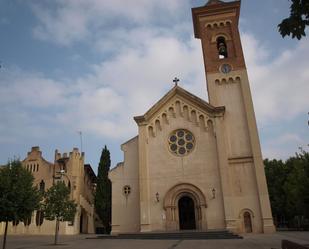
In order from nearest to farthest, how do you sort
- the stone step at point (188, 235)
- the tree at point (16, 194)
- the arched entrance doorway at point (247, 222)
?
the tree at point (16, 194) < the stone step at point (188, 235) < the arched entrance doorway at point (247, 222)

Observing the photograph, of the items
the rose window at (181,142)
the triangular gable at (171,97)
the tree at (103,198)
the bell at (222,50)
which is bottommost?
the tree at (103,198)

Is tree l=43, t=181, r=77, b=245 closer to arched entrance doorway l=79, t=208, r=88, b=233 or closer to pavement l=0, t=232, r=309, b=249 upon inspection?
pavement l=0, t=232, r=309, b=249

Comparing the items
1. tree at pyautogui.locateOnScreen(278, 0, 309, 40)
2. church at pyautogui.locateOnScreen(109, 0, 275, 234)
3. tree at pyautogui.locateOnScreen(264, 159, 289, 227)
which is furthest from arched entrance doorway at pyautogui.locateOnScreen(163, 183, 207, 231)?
tree at pyautogui.locateOnScreen(264, 159, 289, 227)

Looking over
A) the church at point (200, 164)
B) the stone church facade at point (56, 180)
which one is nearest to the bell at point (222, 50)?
the church at point (200, 164)

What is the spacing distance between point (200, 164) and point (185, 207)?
15.1ft

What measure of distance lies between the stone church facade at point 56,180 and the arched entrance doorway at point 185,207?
15.0m

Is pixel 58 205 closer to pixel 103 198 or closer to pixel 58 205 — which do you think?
pixel 58 205

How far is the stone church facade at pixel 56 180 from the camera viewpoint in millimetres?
38688

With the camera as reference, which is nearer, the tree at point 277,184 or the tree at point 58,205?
the tree at point 58,205

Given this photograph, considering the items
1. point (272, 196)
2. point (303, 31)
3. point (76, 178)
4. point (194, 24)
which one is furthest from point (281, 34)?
point (272, 196)

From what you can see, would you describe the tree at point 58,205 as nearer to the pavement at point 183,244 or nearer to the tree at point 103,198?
the pavement at point 183,244

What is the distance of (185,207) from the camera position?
29922 mm

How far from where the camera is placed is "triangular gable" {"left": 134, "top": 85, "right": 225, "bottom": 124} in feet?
102

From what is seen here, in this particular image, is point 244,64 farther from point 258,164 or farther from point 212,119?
point 258,164
